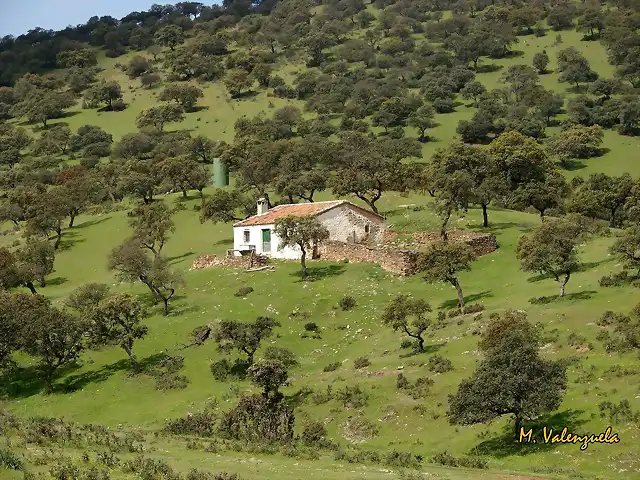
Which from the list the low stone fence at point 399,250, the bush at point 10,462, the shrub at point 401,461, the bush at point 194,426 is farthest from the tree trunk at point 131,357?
the bush at point 10,462

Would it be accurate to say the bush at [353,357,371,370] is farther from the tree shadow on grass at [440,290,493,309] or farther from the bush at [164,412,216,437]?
the bush at [164,412,216,437]

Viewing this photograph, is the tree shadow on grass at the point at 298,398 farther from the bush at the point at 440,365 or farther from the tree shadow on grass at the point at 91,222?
the tree shadow on grass at the point at 91,222

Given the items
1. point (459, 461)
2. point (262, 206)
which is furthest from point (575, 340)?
point (262, 206)

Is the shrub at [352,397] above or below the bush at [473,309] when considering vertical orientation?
below

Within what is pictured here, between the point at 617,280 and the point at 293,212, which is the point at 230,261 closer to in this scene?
the point at 293,212

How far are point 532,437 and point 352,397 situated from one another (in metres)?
9.52

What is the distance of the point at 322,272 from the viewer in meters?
55.2

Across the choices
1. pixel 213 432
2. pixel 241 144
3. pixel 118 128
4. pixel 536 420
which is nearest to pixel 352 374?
pixel 213 432

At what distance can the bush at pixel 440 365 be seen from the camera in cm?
3469

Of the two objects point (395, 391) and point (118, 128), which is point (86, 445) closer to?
point (395, 391)

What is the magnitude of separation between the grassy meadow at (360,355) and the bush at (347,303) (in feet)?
1.47

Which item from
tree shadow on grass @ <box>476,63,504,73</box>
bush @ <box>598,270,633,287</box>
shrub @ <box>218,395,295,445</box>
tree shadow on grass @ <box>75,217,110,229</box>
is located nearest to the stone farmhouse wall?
bush @ <box>598,270,633,287</box>

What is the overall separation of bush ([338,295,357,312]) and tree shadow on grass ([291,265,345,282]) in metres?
5.12

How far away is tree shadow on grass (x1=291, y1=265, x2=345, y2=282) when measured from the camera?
53625 mm
